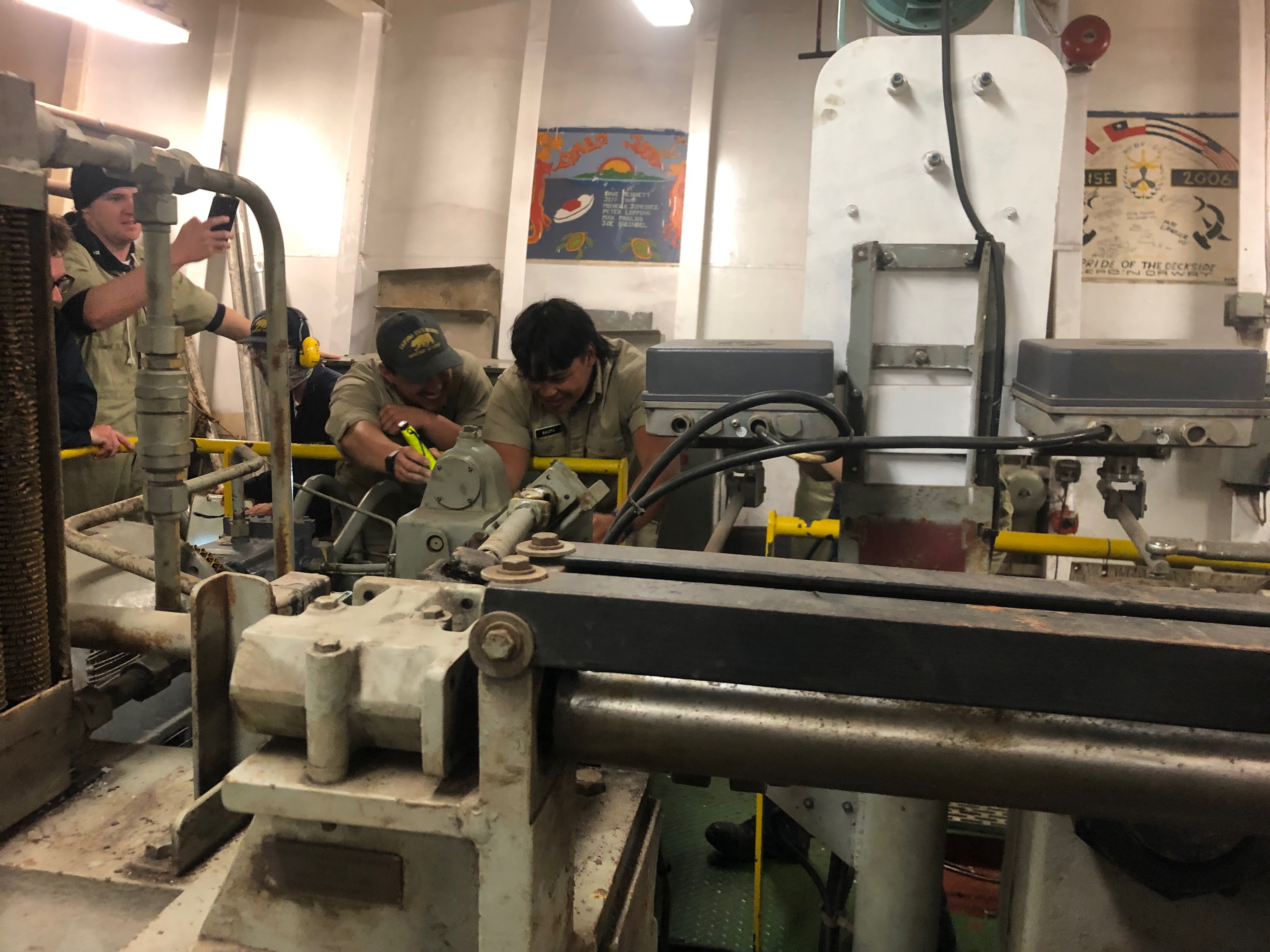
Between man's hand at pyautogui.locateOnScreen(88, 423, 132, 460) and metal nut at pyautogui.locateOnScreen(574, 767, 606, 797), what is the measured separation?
69.2 inches

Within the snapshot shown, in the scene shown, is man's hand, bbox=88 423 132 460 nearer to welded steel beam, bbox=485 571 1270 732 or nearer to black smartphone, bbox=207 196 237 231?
black smartphone, bbox=207 196 237 231

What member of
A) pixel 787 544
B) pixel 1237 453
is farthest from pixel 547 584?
pixel 1237 453

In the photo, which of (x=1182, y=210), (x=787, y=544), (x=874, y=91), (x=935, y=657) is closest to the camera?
(x=935, y=657)

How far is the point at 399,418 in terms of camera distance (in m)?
2.55

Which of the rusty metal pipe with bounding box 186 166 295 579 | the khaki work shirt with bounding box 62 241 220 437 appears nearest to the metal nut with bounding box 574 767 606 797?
the rusty metal pipe with bounding box 186 166 295 579

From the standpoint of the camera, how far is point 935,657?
0.52 meters

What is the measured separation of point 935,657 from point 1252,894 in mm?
625

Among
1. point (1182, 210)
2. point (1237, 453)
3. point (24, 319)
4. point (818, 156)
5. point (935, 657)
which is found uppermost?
point (1182, 210)

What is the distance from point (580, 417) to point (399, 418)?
0.57 metres

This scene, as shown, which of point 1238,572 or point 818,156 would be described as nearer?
point 818,156

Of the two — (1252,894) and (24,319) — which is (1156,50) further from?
(24,319)

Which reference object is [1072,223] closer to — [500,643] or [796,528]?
[796,528]

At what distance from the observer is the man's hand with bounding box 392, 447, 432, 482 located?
2.29 metres

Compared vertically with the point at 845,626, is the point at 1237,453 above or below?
above
